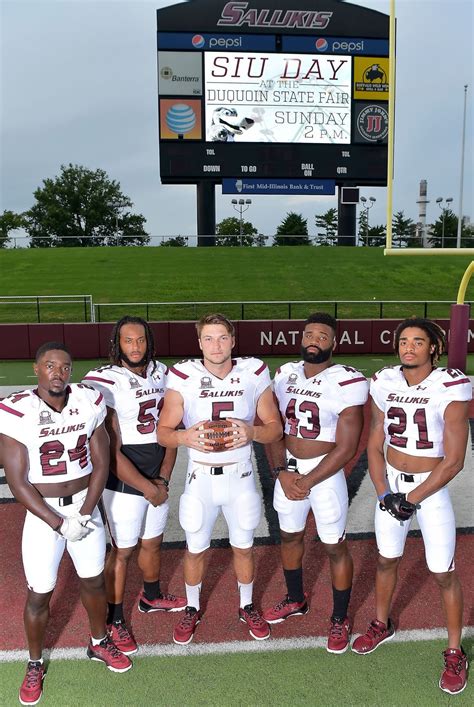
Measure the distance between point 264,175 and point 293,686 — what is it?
2468 cm

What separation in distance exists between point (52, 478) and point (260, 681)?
6.10 ft

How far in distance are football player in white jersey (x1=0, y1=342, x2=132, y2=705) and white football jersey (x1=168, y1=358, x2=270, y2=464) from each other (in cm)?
60

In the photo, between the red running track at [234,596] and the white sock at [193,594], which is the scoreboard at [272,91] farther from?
the white sock at [193,594]

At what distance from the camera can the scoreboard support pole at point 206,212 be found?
3162 cm

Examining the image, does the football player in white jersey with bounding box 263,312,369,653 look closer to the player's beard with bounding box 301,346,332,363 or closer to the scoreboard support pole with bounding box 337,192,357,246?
the player's beard with bounding box 301,346,332,363

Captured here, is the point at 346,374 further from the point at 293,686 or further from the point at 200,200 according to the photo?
the point at 200,200

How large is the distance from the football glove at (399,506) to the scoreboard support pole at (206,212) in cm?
2791

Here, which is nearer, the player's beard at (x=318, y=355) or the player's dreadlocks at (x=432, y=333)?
the player's dreadlocks at (x=432, y=333)

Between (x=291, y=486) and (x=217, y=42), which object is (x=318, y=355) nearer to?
(x=291, y=486)

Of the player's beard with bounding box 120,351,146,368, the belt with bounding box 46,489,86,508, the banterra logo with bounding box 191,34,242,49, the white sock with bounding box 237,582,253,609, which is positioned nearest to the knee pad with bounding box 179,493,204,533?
the white sock with bounding box 237,582,253,609

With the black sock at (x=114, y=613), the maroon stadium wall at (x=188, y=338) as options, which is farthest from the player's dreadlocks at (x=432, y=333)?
the maroon stadium wall at (x=188, y=338)

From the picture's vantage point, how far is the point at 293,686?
11.4 ft

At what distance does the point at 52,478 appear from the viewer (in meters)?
3.41

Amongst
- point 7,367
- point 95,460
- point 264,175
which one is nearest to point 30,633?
point 95,460
